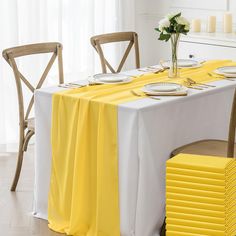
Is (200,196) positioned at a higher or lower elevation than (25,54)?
lower

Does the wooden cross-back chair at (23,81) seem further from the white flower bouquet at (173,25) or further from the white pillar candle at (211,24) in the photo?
the white pillar candle at (211,24)

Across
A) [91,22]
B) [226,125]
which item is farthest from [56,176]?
[91,22]

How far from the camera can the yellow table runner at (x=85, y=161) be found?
3566 millimetres

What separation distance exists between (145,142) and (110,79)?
73 cm

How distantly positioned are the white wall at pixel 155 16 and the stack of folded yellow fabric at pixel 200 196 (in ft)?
8.86

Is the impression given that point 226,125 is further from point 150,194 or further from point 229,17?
point 229,17

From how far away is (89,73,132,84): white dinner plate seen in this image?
4059mm

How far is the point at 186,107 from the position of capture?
379 cm

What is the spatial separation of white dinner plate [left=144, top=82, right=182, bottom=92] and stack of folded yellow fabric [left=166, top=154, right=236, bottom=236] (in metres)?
0.50

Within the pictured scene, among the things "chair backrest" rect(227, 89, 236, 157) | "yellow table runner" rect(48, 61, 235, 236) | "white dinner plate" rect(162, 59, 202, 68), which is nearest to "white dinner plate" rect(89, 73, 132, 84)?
"yellow table runner" rect(48, 61, 235, 236)

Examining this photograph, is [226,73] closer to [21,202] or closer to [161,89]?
[161,89]

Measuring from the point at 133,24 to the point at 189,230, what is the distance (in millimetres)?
3134

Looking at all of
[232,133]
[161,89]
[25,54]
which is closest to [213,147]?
[232,133]

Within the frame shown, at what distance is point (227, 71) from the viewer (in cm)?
427
